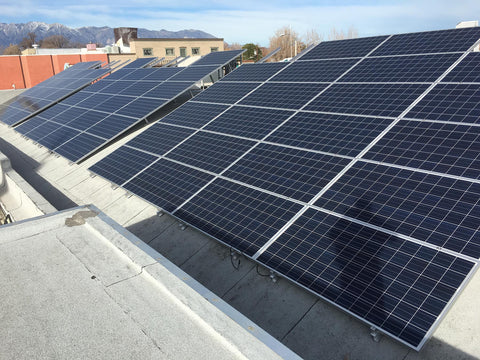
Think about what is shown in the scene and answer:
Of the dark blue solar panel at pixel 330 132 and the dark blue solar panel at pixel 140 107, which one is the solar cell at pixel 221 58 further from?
the dark blue solar panel at pixel 330 132

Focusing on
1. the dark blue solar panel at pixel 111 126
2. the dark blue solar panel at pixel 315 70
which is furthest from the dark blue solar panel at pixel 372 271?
the dark blue solar panel at pixel 111 126

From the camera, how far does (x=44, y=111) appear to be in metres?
29.0

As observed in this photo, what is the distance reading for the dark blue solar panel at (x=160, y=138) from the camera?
14.6 metres

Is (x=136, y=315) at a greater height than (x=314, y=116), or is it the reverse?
(x=314, y=116)

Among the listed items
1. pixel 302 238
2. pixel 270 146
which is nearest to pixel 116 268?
pixel 302 238

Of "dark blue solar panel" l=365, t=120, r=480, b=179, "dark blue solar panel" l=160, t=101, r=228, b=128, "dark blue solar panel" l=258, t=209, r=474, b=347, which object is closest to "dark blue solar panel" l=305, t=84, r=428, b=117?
"dark blue solar panel" l=365, t=120, r=480, b=179

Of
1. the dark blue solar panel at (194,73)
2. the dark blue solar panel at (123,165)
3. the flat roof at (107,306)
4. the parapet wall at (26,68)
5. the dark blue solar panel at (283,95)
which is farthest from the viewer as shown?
the parapet wall at (26,68)

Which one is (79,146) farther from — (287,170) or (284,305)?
(284,305)

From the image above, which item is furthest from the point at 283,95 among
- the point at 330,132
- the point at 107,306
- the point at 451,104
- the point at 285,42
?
the point at 285,42

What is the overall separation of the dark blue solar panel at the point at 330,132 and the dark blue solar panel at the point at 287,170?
43cm

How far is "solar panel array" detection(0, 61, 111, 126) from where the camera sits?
99.8 feet

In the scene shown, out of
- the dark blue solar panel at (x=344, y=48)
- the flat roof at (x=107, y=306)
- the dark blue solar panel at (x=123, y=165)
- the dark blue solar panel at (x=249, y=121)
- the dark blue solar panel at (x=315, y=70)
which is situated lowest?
the dark blue solar panel at (x=123, y=165)

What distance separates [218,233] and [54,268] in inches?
149

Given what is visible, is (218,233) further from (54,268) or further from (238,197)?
(54,268)
